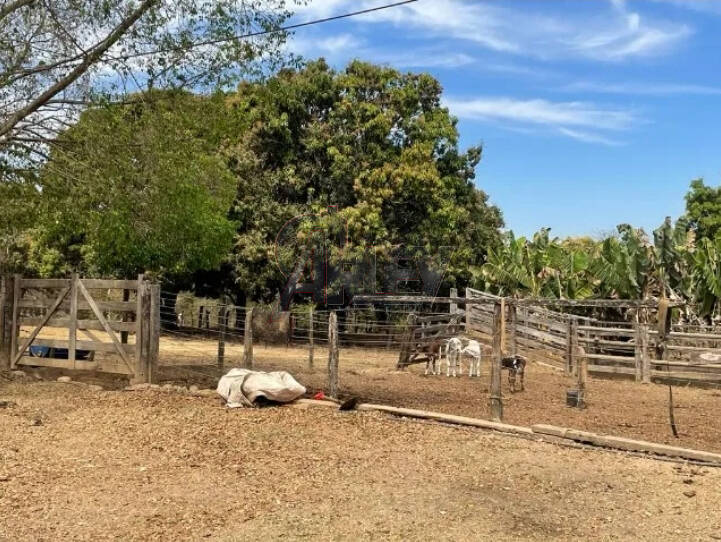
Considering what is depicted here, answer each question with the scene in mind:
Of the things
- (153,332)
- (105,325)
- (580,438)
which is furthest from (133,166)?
(580,438)

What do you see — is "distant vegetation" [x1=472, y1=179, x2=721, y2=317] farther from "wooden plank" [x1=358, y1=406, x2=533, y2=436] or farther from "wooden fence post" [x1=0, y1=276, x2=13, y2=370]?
"wooden fence post" [x1=0, y1=276, x2=13, y2=370]

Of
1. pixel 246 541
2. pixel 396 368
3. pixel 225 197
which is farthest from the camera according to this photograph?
pixel 225 197

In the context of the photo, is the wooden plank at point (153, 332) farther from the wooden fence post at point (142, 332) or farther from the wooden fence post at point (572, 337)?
the wooden fence post at point (572, 337)

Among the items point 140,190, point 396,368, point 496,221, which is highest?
point 496,221

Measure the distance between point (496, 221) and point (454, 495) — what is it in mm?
31678

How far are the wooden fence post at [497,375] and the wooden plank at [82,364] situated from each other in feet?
20.1

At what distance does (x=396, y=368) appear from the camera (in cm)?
1770

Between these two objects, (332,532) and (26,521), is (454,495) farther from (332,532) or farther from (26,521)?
(26,521)

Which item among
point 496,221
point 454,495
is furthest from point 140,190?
point 496,221

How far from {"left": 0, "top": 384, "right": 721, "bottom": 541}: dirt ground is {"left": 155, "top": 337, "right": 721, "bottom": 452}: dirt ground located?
2.23 meters

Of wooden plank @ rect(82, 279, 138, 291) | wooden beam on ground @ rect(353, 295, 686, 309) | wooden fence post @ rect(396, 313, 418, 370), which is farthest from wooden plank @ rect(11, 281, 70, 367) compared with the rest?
wooden fence post @ rect(396, 313, 418, 370)

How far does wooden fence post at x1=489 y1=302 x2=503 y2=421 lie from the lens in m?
9.13

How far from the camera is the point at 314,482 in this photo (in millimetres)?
6312

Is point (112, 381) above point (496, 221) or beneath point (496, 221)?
beneath
